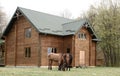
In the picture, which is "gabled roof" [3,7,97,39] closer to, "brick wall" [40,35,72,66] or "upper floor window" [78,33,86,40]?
"brick wall" [40,35,72,66]

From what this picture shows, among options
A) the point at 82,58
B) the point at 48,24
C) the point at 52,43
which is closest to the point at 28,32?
the point at 48,24

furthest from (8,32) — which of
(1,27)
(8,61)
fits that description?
(1,27)

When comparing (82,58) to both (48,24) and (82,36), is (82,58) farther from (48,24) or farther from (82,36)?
(48,24)

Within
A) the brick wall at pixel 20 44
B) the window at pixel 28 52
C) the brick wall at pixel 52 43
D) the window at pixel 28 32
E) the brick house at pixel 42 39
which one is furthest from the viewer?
the window at pixel 28 32

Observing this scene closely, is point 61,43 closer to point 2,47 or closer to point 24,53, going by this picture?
point 24,53

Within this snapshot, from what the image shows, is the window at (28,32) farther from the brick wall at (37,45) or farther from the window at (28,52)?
the window at (28,52)

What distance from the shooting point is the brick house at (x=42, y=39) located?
31438 mm

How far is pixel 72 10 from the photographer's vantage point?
3108 inches

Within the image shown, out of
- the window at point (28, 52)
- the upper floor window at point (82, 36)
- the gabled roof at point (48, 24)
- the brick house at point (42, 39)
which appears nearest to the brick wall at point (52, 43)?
the brick house at point (42, 39)

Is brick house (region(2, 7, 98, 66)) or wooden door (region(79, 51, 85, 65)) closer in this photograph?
brick house (region(2, 7, 98, 66))

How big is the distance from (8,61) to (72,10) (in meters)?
45.9

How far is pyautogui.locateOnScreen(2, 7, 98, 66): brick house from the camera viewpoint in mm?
31438

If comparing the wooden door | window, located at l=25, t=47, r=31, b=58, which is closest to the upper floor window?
the wooden door

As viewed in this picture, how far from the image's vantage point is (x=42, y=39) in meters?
31.3
